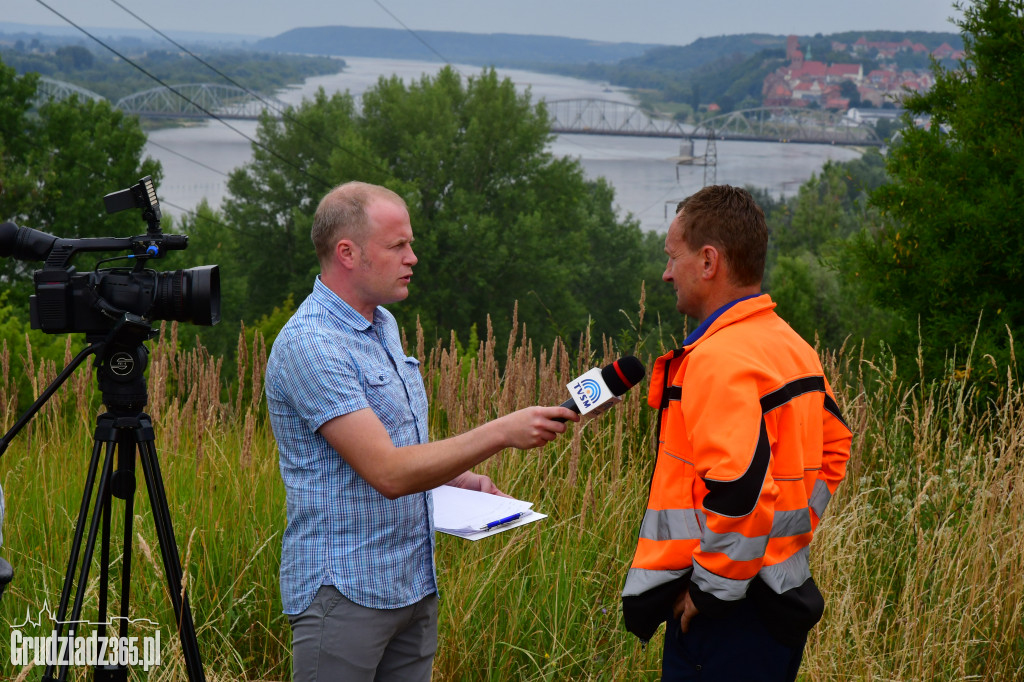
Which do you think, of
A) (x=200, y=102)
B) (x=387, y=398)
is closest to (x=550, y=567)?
(x=387, y=398)

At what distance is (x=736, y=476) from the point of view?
1.59 metres

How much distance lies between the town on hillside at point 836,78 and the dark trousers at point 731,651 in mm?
119997

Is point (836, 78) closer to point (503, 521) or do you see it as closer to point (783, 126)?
point (783, 126)

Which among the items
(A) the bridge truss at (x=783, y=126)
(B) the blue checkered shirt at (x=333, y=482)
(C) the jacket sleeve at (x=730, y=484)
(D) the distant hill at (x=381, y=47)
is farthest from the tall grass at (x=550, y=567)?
(D) the distant hill at (x=381, y=47)

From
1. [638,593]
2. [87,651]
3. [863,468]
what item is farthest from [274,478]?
[863,468]

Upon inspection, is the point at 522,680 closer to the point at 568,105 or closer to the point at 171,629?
the point at 171,629

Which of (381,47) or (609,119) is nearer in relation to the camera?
(609,119)

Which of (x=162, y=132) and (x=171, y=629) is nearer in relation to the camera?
(x=171, y=629)

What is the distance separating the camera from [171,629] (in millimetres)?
2605

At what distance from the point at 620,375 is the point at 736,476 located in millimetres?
270

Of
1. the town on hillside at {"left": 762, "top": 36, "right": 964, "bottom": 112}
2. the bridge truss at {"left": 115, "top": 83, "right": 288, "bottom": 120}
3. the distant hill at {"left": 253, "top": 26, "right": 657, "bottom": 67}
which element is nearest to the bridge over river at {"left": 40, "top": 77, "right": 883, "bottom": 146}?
the bridge truss at {"left": 115, "top": 83, "right": 288, "bottom": 120}

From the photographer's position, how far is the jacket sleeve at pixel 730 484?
5.25 feet

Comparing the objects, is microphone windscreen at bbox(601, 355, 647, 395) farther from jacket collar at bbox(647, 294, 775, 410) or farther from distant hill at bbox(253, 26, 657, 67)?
distant hill at bbox(253, 26, 657, 67)

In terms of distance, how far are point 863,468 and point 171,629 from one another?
268 cm
